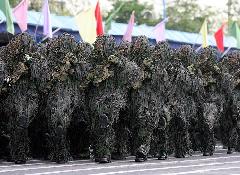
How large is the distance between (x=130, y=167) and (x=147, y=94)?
1797 mm

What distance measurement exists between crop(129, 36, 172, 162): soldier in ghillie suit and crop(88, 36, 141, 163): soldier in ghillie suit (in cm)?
32

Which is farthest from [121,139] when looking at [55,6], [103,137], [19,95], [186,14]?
[186,14]

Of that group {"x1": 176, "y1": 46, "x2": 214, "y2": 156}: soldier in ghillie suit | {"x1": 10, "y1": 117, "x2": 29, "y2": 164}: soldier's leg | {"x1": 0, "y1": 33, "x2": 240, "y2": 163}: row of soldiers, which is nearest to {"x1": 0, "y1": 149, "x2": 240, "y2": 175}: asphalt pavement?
{"x1": 10, "y1": 117, "x2": 29, "y2": 164}: soldier's leg

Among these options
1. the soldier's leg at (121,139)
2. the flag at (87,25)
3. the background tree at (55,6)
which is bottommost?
the soldier's leg at (121,139)

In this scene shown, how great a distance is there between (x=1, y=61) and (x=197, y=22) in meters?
47.2

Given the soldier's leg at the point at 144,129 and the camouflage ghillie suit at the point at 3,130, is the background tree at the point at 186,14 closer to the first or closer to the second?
the soldier's leg at the point at 144,129

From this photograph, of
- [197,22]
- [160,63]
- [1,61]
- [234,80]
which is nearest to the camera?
[1,61]

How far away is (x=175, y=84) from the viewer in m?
12.0

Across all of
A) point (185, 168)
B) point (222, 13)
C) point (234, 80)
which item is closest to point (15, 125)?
point (185, 168)

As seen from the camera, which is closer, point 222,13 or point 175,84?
point 175,84

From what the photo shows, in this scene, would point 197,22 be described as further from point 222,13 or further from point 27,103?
point 27,103

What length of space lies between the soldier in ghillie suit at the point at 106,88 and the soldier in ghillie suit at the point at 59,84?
24 centimetres

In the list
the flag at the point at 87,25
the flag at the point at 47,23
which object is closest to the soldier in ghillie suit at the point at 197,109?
the flag at the point at 87,25

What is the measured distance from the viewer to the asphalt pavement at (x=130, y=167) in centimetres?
911
